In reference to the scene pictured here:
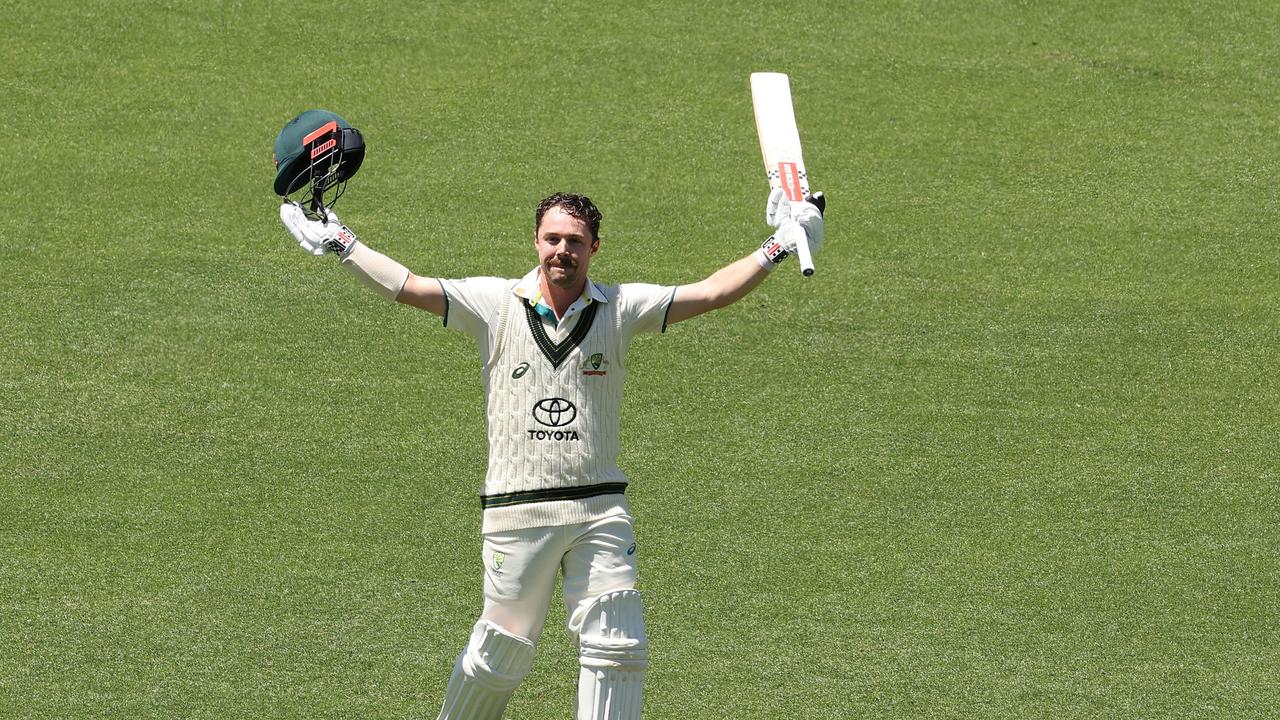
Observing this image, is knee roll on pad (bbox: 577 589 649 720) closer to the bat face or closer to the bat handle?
the bat handle

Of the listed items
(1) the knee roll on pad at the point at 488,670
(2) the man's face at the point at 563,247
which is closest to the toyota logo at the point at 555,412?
(2) the man's face at the point at 563,247

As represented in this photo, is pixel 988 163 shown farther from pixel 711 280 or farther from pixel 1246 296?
pixel 711 280

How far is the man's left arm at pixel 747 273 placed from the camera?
7.13 m

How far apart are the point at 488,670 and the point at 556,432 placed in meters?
1.00

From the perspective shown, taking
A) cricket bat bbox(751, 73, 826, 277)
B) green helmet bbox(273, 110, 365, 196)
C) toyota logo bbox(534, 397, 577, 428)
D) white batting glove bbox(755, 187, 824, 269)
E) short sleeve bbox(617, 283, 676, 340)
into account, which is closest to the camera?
toyota logo bbox(534, 397, 577, 428)

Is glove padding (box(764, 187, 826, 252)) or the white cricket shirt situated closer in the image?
the white cricket shirt

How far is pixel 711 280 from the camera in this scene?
7.16 m

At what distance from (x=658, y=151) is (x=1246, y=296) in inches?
177

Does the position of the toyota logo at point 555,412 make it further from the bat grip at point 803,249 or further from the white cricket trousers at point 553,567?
the bat grip at point 803,249

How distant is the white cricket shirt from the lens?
699 cm

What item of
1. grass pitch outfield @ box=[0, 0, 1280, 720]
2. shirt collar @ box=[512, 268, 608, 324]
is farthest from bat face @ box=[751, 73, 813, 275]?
grass pitch outfield @ box=[0, 0, 1280, 720]

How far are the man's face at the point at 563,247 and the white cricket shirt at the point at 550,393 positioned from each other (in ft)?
0.32

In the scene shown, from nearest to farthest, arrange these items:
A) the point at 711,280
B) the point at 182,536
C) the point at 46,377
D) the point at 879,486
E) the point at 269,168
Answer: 1. the point at 711,280
2. the point at 182,536
3. the point at 879,486
4. the point at 46,377
5. the point at 269,168

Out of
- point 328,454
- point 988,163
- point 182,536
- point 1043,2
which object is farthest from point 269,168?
point 1043,2
